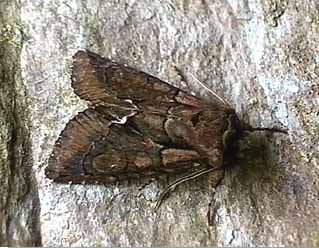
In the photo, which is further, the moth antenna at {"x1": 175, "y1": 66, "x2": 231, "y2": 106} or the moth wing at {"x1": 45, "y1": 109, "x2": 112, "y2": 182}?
the moth antenna at {"x1": 175, "y1": 66, "x2": 231, "y2": 106}

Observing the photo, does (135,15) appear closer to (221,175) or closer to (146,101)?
(146,101)

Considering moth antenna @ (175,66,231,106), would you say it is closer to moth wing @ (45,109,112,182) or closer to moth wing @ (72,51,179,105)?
moth wing @ (72,51,179,105)

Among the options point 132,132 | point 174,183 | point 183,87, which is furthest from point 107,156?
point 183,87

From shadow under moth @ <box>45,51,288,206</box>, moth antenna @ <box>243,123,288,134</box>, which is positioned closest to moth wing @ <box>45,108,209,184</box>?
shadow under moth @ <box>45,51,288,206</box>

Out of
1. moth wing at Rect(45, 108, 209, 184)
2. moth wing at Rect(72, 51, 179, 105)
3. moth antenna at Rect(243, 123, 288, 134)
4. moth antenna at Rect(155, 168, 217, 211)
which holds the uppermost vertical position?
moth wing at Rect(72, 51, 179, 105)

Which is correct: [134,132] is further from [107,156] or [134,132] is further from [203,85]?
[203,85]

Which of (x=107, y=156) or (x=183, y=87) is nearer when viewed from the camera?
(x=107, y=156)

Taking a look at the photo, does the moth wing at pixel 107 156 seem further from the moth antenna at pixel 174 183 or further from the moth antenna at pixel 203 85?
the moth antenna at pixel 203 85

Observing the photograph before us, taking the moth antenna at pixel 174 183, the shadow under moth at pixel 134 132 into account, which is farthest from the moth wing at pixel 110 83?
the moth antenna at pixel 174 183
